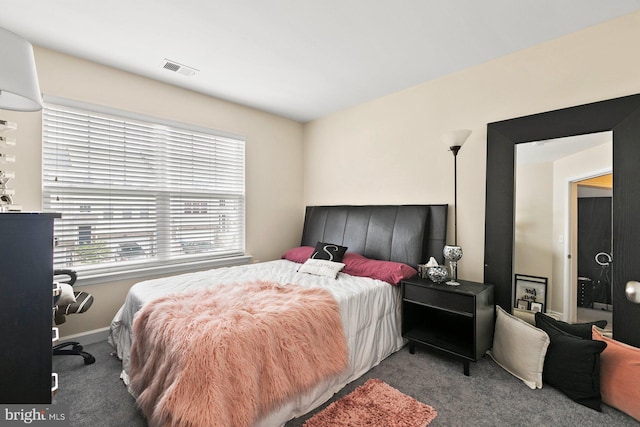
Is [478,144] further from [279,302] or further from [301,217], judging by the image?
[301,217]

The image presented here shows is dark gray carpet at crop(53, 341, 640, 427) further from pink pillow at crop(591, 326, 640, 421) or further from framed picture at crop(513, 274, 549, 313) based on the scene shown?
framed picture at crop(513, 274, 549, 313)

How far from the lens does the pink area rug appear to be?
168 centimetres

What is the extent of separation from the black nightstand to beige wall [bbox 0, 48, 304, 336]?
213 cm

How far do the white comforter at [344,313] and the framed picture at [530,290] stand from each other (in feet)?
3.23

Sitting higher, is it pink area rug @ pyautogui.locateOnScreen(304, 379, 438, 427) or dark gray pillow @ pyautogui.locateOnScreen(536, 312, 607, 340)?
dark gray pillow @ pyautogui.locateOnScreen(536, 312, 607, 340)

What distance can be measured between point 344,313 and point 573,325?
1692mm

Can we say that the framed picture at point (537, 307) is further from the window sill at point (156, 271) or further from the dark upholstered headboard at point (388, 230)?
the window sill at point (156, 271)

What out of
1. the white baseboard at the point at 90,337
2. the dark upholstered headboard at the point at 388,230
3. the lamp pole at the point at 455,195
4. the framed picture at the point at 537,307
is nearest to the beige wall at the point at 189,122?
the white baseboard at the point at 90,337

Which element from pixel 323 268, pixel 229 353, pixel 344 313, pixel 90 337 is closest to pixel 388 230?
pixel 323 268

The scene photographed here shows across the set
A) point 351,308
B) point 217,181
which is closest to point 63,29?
point 217,181

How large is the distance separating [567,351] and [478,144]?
1.76 meters

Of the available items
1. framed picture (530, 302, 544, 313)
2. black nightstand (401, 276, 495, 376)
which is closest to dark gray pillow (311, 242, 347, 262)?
black nightstand (401, 276, 495, 376)

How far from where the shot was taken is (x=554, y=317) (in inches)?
86.7

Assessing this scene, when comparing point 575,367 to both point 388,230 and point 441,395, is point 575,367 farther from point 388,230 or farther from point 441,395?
point 388,230
